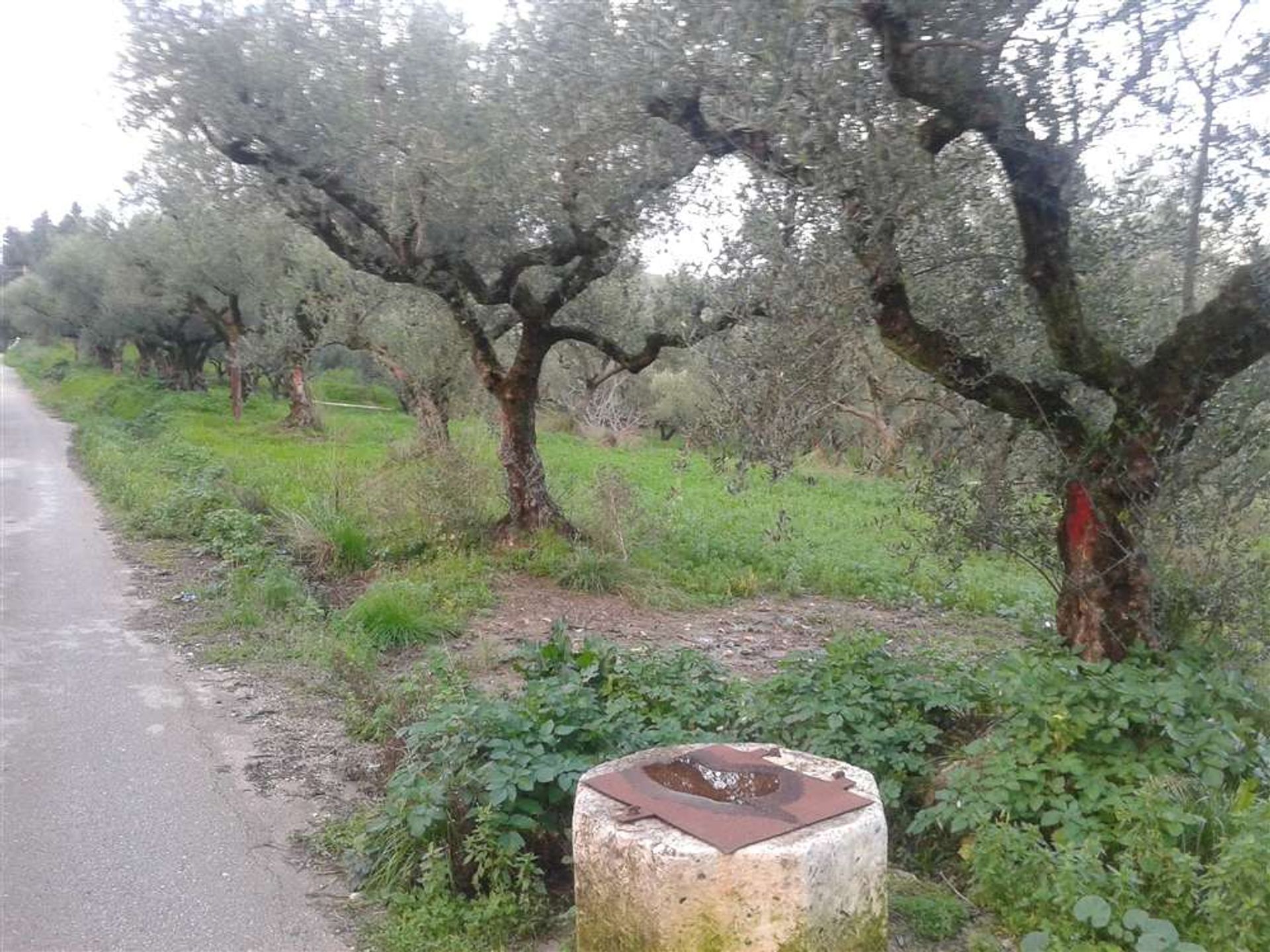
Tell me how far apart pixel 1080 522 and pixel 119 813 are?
17.5ft

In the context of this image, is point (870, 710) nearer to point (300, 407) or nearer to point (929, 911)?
point (929, 911)

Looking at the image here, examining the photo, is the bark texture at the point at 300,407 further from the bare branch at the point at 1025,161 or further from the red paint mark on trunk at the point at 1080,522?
the red paint mark on trunk at the point at 1080,522

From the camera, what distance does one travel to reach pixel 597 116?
6766mm

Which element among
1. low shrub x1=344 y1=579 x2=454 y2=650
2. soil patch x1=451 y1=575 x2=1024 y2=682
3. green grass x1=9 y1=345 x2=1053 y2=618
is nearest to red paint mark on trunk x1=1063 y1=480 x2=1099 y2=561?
green grass x1=9 y1=345 x2=1053 y2=618

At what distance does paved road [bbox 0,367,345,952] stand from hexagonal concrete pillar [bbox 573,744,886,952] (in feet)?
4.88

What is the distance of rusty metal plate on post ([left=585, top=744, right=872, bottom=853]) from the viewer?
3271 mm

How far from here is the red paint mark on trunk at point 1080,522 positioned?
539 centimetres

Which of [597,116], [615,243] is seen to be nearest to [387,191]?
[615,243]

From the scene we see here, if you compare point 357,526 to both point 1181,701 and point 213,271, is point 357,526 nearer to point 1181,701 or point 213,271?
point 1181,701

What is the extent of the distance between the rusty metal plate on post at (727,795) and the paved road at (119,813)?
155 centimetres

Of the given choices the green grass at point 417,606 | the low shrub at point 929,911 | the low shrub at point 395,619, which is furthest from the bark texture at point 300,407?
the low shrub at point 929,911

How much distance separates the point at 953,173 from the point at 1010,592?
23.1 ft

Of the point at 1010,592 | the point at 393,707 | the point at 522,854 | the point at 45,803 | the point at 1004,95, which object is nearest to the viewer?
the point at 522,854

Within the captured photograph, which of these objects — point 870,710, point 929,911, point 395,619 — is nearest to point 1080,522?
point 870,710
